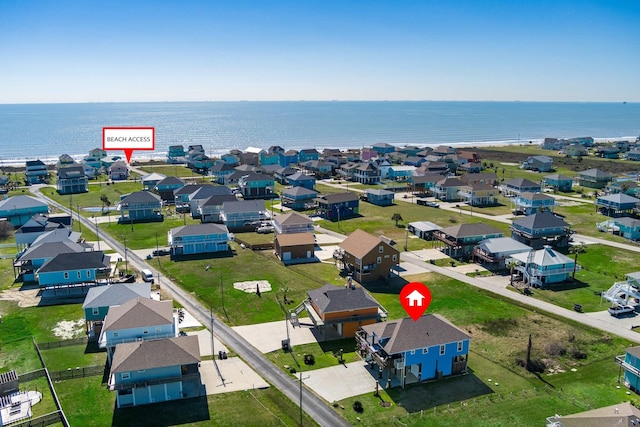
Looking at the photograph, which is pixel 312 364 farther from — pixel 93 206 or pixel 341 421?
pixel 93 206

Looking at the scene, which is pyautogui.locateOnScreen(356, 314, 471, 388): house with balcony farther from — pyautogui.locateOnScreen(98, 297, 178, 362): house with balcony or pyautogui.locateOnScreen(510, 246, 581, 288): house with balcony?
pyautogui.locateOnScreen(510, 246, 581, 288): house with balcony

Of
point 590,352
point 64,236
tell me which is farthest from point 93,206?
point 590,352

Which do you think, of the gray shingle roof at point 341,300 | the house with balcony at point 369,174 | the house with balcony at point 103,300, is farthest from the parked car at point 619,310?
the house with balcony at point 369,174


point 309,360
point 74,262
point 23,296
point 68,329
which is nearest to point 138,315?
point 68,329

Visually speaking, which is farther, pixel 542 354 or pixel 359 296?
pixel 359 296

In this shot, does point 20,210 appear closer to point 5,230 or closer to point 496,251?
point 5,230

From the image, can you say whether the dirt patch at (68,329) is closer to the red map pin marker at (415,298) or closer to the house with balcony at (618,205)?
the red map pin marker at (415,298)

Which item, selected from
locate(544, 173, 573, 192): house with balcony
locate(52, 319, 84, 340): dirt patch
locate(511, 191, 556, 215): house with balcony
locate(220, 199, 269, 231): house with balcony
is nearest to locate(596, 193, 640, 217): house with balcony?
locate(511, 191, 556, 215): house with balcony
